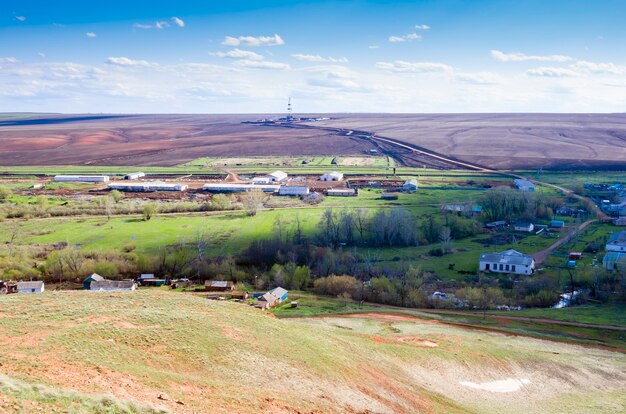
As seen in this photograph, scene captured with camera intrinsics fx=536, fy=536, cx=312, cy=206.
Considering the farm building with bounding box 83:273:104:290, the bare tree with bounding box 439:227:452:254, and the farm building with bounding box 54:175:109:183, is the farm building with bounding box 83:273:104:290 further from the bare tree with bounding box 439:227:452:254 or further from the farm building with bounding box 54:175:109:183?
the farm building with bounding box 54:175:109:183

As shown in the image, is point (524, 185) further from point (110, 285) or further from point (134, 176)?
point (134, 176)

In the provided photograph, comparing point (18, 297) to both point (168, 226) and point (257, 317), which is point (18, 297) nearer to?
point (257, 317)

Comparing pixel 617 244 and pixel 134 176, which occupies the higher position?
pixel 134 176

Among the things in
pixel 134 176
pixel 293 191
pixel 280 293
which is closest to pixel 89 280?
pixel 280 293

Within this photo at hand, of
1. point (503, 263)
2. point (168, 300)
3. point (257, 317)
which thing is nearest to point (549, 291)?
point (503, 263)

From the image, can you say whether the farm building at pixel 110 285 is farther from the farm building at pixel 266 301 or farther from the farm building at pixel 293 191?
the farm building at pixel 293 191

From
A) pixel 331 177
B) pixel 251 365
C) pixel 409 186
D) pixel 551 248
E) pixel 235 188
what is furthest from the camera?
pixel 331 177
